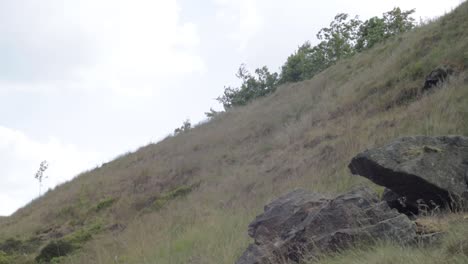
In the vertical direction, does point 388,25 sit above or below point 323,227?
above

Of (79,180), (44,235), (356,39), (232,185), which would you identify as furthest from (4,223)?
(356,39)

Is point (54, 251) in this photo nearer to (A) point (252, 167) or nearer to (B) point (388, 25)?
(A) point (252, 167)

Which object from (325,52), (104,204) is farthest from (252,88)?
(104,204)

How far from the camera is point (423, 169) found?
18.9 feet

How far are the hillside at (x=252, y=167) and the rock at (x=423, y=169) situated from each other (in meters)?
1.27

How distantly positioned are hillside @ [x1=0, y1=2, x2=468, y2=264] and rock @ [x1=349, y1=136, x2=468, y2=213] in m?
1.27

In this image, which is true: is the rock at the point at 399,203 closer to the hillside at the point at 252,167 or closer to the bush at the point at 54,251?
the hillside at the point at 252,167

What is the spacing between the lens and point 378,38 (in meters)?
32.3

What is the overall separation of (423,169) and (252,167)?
8.04m

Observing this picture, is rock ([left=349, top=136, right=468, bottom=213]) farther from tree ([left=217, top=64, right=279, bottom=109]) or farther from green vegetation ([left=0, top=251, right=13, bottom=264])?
tree ([left=217, top=64, right=279, bottom=109])

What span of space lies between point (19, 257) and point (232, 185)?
4984mm

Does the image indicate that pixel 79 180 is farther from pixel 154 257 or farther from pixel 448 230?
pixel 448 230

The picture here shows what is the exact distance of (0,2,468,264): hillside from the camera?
28.5 ft

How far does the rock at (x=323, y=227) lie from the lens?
484 cm
